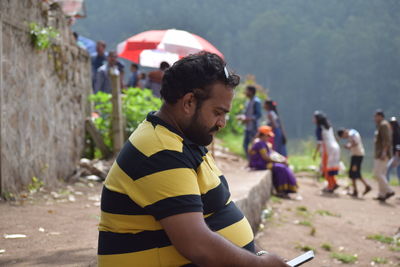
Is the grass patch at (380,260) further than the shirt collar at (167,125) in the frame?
Yes

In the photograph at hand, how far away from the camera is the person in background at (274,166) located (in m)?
8.77

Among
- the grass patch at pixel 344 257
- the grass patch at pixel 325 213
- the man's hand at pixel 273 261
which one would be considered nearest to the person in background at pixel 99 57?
the grass patch at pixel 325 213

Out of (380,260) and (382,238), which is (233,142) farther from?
(380,260)

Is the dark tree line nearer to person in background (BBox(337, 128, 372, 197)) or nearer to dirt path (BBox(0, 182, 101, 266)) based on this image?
person in background (BBox(337, 128, 372, 197))

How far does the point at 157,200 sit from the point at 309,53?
63699 millimetres

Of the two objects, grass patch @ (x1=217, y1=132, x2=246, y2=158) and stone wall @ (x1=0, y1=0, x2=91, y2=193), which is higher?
stone wall @ (x1=0, y1=0, x2=91, y2=193)

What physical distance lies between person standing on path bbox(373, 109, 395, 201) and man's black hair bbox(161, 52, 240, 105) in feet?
26.8

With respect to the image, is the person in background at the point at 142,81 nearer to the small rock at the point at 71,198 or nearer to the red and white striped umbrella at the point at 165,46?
the red and white striped umbrella at the point at 165,46

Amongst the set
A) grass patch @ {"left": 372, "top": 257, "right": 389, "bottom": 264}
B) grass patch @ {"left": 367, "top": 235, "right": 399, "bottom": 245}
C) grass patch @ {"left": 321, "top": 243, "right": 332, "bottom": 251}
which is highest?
grass patch @ {"left": 372, "top": 257, "right": 389, "bottom": 264}

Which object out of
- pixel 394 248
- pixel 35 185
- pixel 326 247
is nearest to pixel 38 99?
pixel 35 185

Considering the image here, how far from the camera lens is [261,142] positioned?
874 centimetres

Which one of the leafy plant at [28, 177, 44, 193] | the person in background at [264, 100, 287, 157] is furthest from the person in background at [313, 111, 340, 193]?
the leafy plant at [28, 177, 44, 193]

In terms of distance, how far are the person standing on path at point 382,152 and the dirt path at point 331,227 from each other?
0.22 m

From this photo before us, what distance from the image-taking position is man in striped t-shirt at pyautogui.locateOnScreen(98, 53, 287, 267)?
64.6 inches
